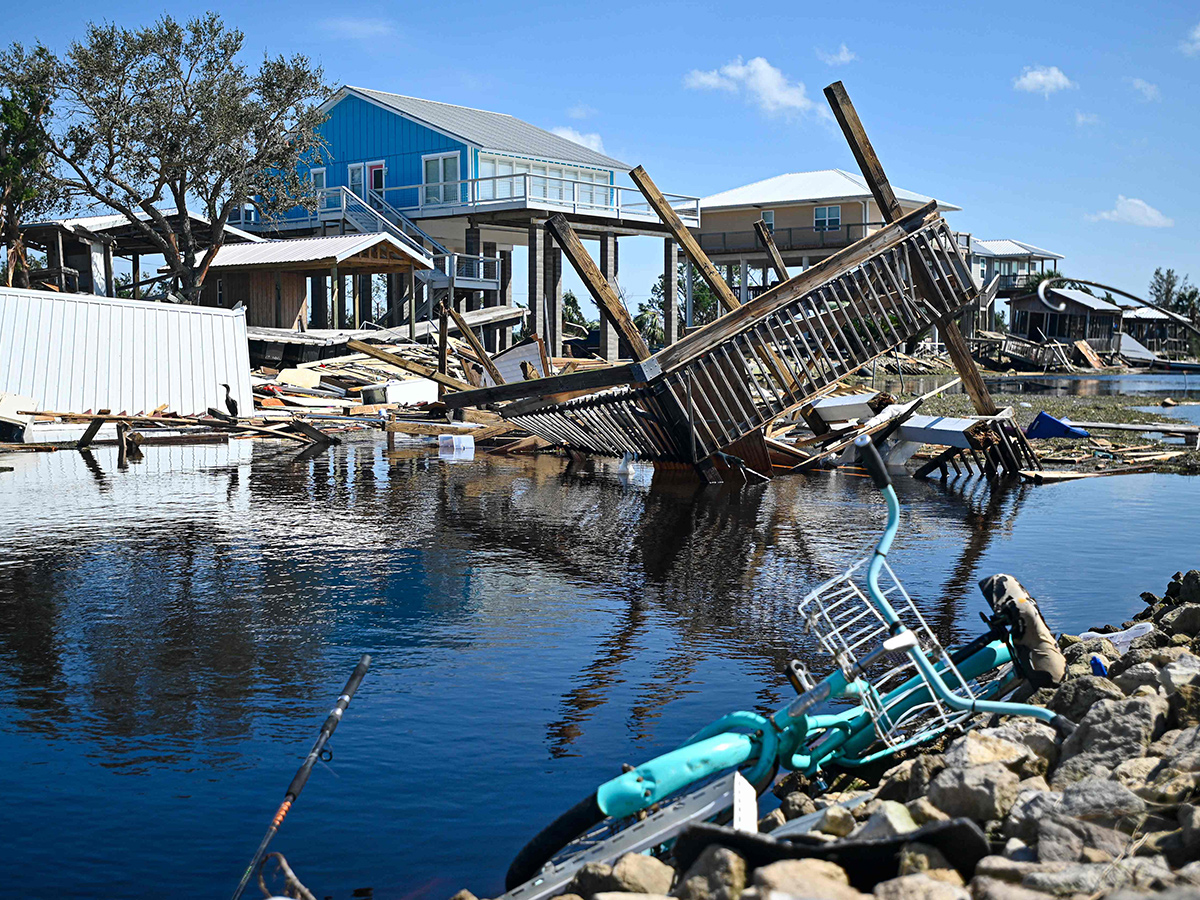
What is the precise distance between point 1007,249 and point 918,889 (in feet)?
309

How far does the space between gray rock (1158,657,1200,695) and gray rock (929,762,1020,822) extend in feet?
3.74

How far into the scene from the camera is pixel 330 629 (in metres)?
8.78

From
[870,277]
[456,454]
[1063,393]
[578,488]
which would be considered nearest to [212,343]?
[456,454]

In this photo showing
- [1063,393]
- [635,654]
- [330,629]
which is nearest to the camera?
[635,654]

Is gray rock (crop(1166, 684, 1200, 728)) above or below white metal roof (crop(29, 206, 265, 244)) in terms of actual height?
below

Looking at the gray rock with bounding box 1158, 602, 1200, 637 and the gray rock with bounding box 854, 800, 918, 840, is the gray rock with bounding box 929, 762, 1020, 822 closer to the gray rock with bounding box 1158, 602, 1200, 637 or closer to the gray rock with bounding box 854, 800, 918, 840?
the gray rock with bounding box 854, 800, 918, 840

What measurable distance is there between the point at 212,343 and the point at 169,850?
23.7 meters

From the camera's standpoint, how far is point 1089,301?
84.1 metres

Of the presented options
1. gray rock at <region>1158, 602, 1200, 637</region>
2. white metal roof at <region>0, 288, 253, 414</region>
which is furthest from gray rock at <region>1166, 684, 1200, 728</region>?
white metal roof at <region>0, 288, 253, 414</region>

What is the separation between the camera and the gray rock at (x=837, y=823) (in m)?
4.22

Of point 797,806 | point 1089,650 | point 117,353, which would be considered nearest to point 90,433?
point 117,353

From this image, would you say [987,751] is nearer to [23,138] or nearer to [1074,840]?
[1074,840]

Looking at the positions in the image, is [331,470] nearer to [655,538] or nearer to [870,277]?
[655,538]

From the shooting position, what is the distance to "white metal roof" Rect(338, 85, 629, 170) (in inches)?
1921
